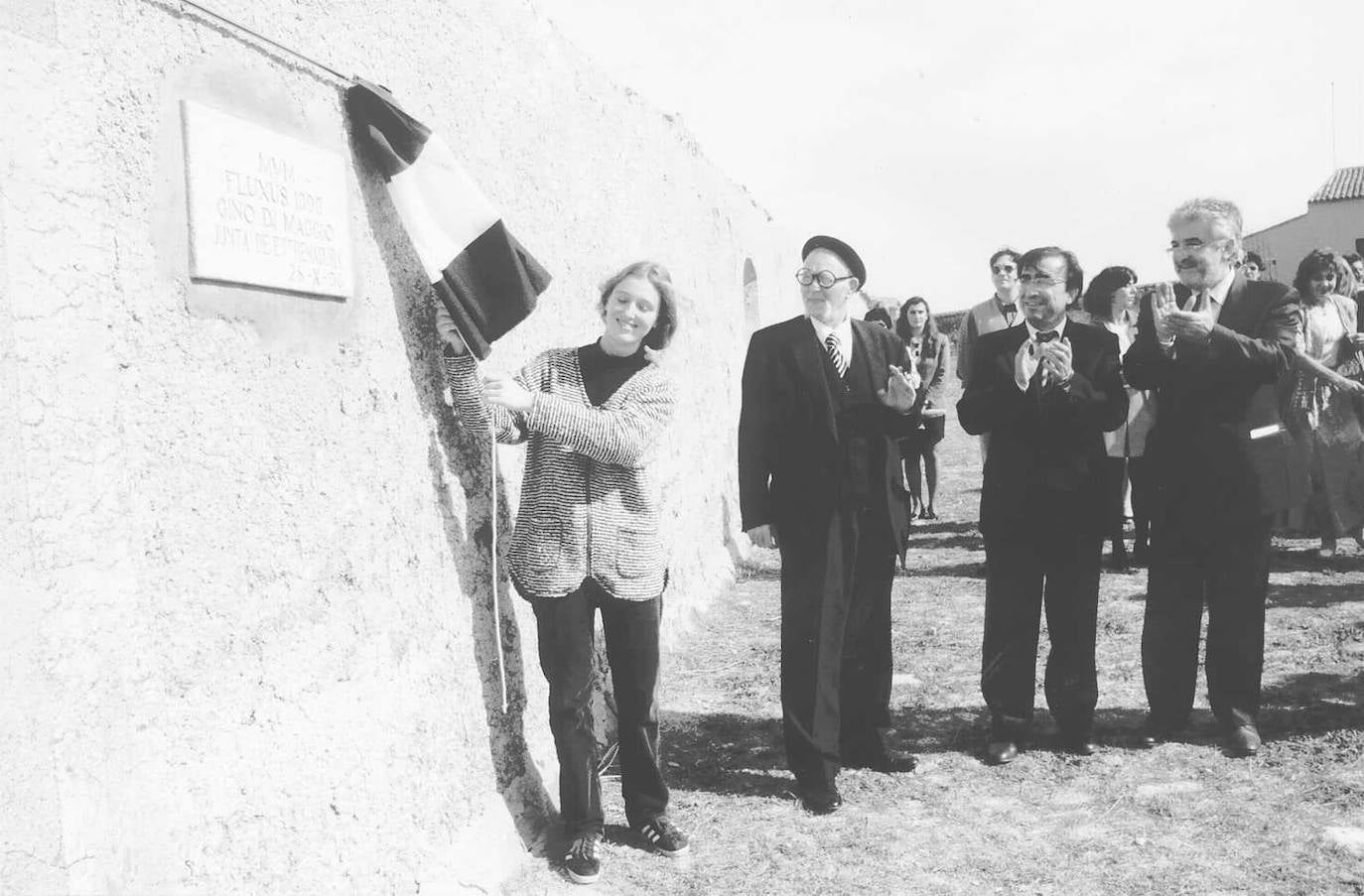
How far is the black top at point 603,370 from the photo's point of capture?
11.7 ft

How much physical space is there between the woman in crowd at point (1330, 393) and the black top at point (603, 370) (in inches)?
208

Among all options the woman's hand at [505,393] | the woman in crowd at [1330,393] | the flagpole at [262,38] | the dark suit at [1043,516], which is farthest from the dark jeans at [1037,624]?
the woman in crowd at [1330,393]

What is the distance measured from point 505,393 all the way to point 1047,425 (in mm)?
2255

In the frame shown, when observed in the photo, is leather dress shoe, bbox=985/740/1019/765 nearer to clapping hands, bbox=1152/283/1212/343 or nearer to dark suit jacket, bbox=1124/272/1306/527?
dark suit jacket, bbox=1124/272/1306/527

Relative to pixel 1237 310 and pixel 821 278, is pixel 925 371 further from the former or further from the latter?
pixel 821 278

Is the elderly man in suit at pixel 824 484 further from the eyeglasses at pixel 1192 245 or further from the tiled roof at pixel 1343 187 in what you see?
the tiled roof at pixel 1343 187

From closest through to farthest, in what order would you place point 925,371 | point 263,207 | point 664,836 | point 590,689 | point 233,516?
point 233,516 → point 263,207 → point 590,689 → point 664,836 → point 925,371

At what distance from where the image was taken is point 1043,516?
436cm

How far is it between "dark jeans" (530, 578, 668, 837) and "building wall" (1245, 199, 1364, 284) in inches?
1780

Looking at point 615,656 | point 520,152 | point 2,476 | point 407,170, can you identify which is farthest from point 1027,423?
point 2,476

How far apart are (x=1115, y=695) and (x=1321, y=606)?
2193 millimetres

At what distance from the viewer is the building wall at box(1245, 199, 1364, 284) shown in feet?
143

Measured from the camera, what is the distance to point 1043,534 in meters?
4.38

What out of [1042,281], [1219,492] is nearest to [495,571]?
[1042,281]
